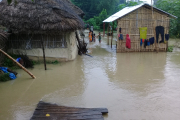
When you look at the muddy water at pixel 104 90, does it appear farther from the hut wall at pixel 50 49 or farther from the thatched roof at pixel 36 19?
the thatched roof at pixel 36 19

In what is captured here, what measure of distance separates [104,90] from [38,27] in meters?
4.61

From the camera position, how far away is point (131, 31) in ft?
40.5

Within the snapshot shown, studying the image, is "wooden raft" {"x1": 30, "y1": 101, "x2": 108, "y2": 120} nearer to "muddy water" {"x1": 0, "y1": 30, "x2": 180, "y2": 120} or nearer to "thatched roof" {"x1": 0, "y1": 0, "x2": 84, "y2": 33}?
"muddy water" {"x1": 0, "y1": 30, "x2": 180, "y2": 120}

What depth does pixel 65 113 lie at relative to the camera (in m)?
4.38

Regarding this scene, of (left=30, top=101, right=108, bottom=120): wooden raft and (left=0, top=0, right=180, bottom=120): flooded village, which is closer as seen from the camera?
(left=30, top=101, right=108, bottom=120): wooden raft

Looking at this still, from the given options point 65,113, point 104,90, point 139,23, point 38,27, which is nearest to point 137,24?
point 139,23

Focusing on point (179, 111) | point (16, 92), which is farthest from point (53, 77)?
point (179, 111)

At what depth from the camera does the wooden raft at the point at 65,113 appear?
4192 millimetres

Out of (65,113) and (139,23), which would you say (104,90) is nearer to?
(65,113)

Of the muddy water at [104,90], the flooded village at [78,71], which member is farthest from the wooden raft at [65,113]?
the muddy water at [104,90]

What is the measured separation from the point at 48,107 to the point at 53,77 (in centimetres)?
275

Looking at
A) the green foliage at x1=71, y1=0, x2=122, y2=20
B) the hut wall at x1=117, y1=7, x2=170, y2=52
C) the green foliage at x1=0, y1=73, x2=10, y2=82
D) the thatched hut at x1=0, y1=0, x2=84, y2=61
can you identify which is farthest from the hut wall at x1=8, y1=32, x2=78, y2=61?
the green foliage at x1=71, y1=0, x2=122, y2=20

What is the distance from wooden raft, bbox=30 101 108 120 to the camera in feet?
13.8

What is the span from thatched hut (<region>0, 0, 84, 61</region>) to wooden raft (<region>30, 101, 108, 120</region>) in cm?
485
